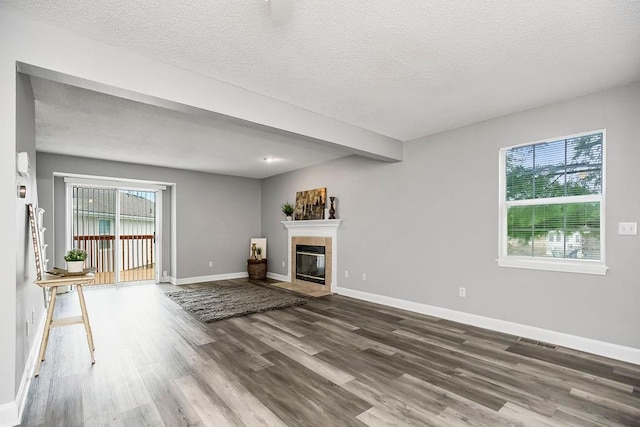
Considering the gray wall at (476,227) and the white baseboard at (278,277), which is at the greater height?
the gray wall at (476,227)

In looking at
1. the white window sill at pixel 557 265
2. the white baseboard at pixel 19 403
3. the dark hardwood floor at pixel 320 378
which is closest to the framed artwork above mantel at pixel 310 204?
the dark hardwood floor at pixel 320 378

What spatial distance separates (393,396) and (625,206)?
9.27ft

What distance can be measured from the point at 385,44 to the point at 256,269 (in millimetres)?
6124

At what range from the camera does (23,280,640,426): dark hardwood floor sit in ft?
6.82

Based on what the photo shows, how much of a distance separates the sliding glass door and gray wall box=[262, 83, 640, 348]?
165 inches

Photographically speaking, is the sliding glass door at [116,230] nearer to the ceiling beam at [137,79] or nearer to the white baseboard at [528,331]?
the ceiling beam at [137,79]

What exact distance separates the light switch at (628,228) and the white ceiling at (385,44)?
1334mm

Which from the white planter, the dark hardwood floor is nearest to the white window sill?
the dark hardwood floor

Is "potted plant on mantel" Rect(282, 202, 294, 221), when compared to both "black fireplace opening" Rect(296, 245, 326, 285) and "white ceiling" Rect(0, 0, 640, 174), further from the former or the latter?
"white ceiling" Rect(0, 0, 640, 174)

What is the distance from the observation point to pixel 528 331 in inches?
138

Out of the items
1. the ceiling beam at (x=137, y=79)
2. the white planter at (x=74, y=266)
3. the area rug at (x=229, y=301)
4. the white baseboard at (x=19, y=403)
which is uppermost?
the ceiling beam at (x=137, y=79)

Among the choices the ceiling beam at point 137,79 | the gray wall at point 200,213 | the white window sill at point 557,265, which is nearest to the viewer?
the ceiling beam at point 137,79

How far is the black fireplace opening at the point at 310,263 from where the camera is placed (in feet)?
20.7

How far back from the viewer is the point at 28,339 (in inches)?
105
